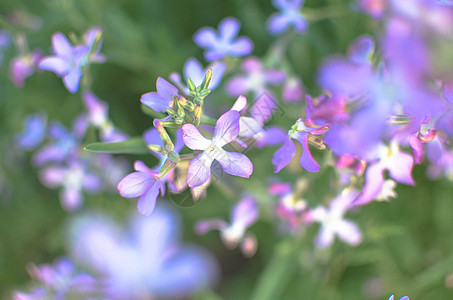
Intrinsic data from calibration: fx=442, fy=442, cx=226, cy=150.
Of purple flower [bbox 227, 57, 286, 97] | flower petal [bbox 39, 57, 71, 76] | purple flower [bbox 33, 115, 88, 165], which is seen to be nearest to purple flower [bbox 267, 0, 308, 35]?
purple flower [bbox 227, 57, 286, 97]

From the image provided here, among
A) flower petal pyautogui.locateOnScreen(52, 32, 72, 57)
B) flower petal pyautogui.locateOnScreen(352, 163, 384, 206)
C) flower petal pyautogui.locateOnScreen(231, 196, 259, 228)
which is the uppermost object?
flower petal pyautogui.locateOnScreen(52, 32, 72, 57)

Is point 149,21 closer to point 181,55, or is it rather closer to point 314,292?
point 181,55

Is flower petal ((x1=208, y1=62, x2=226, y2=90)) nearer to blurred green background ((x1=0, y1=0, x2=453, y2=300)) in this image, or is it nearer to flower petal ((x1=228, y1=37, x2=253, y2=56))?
flower petal ((x1=228, y1=37, x2=253, y2=56))

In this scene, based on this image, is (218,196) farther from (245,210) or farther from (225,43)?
(225,43)

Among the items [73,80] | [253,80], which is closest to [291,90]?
[253,80]

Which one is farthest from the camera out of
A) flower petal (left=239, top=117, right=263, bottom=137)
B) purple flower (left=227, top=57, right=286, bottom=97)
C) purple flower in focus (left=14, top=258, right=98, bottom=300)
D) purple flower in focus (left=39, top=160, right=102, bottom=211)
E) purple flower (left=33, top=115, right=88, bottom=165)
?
purple flower in focus (left=39, top=160, right=102, bottom=211)

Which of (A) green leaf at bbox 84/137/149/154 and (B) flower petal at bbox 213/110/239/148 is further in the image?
(A) green leaf at bbox 84/137/149/154
